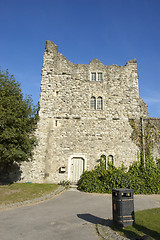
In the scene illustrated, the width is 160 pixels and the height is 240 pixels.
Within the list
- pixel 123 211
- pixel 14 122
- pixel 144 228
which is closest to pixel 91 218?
pixel 123 211

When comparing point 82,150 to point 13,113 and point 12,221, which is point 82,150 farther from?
point 12,221

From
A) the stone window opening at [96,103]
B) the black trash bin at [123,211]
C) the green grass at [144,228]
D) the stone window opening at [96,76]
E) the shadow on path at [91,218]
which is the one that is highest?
the stone window opening at [96,76]

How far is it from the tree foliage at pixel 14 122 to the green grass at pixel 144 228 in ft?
26.9

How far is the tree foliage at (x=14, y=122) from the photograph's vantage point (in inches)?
440

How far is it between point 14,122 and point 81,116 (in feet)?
19.0

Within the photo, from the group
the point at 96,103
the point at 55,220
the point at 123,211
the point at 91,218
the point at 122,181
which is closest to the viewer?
the point at 123,211

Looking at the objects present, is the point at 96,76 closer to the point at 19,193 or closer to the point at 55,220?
the point at 19,193

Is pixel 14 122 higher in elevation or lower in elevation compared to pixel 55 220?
higher

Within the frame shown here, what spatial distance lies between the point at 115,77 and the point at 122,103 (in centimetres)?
269

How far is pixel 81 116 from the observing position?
50.0ft

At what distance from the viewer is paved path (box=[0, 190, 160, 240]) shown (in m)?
4.79

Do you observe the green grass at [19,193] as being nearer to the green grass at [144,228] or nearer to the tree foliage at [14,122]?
the tree foliage at [14,122]

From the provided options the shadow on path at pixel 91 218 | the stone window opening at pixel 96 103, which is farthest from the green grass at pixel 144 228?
the stone window opening at pixel 96 103

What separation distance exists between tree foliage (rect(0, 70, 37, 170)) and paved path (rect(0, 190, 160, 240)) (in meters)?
4.38
